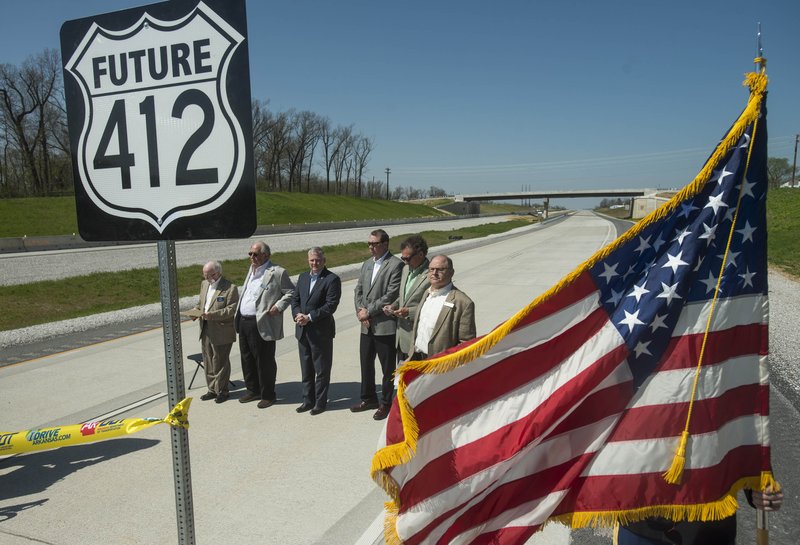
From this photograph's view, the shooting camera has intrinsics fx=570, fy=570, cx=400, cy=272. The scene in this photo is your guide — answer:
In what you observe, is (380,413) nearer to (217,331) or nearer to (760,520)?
(217,331)

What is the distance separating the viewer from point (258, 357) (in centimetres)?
711

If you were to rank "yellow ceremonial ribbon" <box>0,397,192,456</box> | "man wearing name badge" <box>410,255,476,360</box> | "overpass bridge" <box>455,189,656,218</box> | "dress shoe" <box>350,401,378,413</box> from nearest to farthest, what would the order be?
1. "yellow ceremonial ribbon" <box>0,397,192,456</box>
2. "man wearing name badge" <box>410,255,476,360</box>
3. "dress shoe" <box>350,401,378,413</box>
4. "overpass bridge" <box>455,189,656,218</box>

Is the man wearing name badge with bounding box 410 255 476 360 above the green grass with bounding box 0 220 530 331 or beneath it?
above

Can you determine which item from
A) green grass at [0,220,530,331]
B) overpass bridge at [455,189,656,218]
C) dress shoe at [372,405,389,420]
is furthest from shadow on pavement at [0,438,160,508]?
overpass bridge at [455,189,656,218]

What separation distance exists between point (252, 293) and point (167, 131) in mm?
5213

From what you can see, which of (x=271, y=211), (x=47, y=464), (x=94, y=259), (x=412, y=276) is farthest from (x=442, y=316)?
(x=271, y=211)

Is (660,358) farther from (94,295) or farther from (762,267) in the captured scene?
(94,295)

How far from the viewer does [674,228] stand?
264 cm

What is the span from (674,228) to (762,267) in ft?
1.34

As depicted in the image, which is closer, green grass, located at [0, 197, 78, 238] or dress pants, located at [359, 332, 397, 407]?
dress pants, located at [359, 332, 397, 407]

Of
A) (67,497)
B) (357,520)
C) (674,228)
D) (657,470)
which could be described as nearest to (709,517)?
(657,470)

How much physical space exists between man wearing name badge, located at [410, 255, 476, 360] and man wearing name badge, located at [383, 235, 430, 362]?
3.08ft

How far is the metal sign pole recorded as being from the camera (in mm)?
2184

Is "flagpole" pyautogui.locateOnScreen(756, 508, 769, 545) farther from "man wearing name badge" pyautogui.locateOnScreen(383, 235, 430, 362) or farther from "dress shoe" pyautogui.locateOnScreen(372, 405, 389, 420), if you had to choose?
"dress shoe" pyautogui.locateOnScreen(372, 405, 389, 420)
